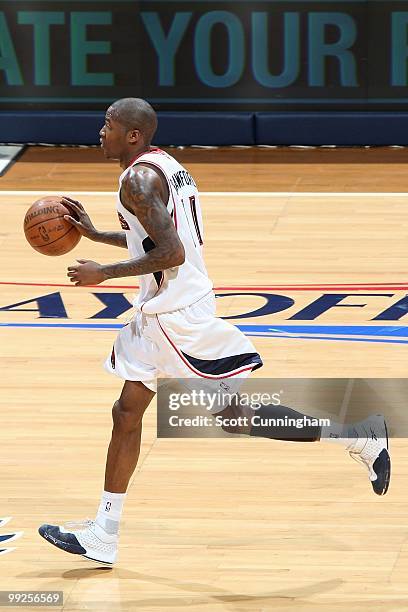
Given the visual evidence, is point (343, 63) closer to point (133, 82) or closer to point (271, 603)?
point (133, 82)

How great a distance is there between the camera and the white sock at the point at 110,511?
5325 millimetres

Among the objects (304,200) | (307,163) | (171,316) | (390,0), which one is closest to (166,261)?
(171,316)

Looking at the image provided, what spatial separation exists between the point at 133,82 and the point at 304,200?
286 cm

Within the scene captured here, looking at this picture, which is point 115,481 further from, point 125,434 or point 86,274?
point 86,274

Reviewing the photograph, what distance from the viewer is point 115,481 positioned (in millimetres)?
5320

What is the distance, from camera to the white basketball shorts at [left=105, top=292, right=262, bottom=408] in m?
5.34

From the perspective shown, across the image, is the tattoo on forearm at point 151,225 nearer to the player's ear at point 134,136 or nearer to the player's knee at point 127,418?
the player's ear at point 134,136

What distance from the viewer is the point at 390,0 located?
13570mm

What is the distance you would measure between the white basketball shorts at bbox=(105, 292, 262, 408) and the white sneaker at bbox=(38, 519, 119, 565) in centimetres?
59

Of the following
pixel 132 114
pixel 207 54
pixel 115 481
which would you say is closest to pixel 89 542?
pixel 115 481

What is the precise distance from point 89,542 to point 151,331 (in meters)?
0.83

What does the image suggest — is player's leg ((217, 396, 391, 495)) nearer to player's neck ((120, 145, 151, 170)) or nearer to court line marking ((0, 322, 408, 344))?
player's neck ((120, 145, 151, 170))

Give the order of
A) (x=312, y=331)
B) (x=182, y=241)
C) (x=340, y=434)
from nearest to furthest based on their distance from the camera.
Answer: (x=182, y=241) → (x=340, y=434) → (x=312, y=331)

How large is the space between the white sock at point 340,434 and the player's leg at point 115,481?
27.8 inches
